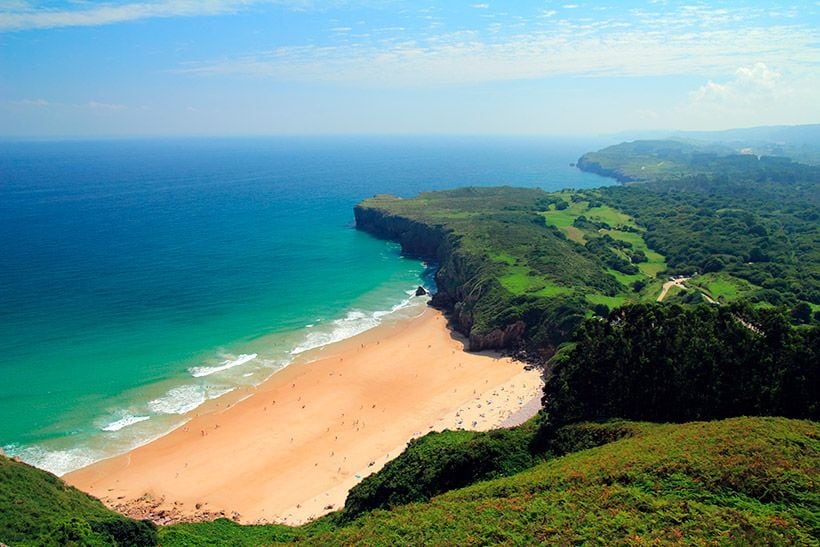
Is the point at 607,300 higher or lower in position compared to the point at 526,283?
lower

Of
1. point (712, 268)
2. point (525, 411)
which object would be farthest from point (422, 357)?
point (712, 268)

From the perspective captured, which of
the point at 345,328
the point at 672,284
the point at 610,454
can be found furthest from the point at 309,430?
the point at 672,284

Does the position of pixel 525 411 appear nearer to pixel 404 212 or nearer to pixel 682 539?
pixel 682 539

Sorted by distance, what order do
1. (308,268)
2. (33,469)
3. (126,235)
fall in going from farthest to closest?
1. (126,235)
2. (308,268)
3. (33,469)

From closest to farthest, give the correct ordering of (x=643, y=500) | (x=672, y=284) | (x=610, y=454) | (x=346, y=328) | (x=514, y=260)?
(x=643, y=500), (x=610, y=454), (x=346, y=328), (x=672, y=284), (x=514, y=260)

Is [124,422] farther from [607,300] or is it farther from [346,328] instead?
[607,300]

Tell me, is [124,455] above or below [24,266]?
below

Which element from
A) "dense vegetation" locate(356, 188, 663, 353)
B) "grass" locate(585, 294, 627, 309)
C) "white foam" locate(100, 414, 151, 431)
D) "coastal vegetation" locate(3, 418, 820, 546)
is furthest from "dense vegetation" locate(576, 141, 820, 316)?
"white foam" locate(100, 414, 151, 431)
